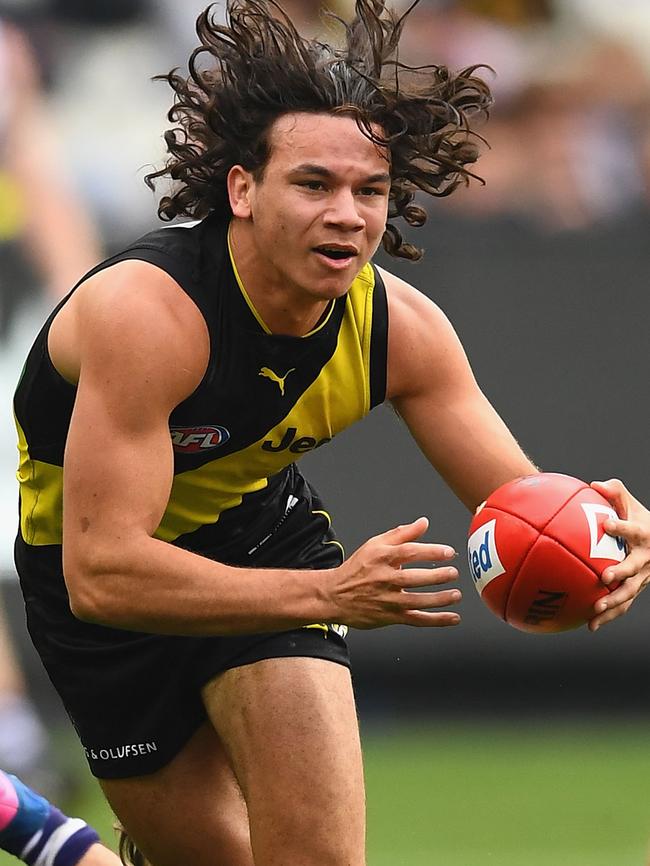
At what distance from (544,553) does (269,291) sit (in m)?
1.02

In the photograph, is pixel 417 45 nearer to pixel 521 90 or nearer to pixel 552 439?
pixel 521 90

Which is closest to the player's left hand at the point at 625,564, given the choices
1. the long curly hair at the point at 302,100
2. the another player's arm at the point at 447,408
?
the another player's arm at the point at 447,408

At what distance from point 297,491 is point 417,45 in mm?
6245

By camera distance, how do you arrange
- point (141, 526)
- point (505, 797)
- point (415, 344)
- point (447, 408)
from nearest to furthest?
point (141, 526), point (415, 344), point (447, 408), point (505, 797)

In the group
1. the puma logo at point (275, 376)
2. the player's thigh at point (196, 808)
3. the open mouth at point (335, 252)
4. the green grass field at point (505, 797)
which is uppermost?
the open mouth at point (335, 252)

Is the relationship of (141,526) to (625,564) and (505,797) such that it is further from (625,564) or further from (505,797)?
(505,797)

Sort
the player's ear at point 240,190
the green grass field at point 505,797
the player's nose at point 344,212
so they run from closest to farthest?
the player's nose at point 344,212 < the player's ear at point 240,190 < the green grass field at point 505,797

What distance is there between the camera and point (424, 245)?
10.4 m

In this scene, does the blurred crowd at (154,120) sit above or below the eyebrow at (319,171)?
above

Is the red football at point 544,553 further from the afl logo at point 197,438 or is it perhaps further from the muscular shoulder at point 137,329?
the muscular shoulder at point 137,329

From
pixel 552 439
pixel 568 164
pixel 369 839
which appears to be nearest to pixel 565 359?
pixel 552 439

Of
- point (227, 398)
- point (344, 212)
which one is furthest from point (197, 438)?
point (344, 212)

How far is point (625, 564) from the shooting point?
4.67 meters

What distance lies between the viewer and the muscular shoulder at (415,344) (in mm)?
5133
